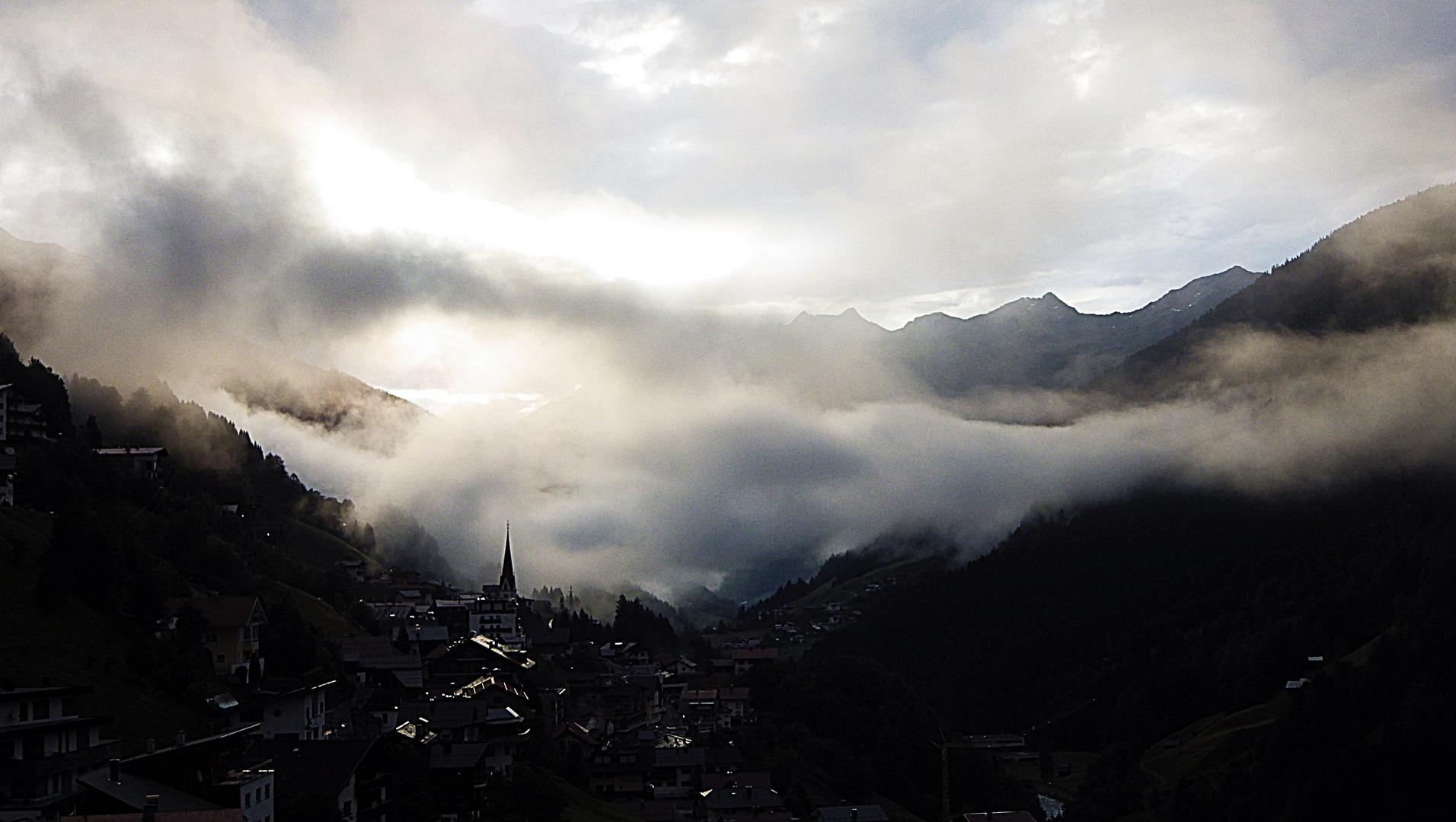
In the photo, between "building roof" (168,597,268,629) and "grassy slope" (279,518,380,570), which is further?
"grassy slope" (279,518,380,570)

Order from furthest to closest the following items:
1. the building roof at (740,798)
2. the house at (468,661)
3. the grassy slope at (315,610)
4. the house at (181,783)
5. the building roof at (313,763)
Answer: the house at (468,661) < the grassy slope at (315,610) < the building roof at (740,798) < the building roof at (313,763) < the house at (181,783)

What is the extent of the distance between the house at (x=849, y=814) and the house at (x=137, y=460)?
2593 inches

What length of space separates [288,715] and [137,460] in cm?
6194

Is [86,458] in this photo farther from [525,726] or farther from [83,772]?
[83,772]

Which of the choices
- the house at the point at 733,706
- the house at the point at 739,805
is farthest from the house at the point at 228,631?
the house at the point at 733,706

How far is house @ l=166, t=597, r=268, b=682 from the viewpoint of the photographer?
74500 millimetres

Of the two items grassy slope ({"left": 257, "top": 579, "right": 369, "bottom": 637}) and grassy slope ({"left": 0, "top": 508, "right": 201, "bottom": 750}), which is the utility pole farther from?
grassy slope ({"left": 0, "top": 508, "right": 201, "bottom": 750})

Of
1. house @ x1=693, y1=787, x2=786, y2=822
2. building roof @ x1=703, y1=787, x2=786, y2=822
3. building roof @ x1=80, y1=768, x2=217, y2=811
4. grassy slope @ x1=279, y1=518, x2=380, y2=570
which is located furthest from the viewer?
grassy slope @ x1=279, y1=518, x2=380, y2=570

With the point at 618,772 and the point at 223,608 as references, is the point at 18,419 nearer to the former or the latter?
the point at 223,608

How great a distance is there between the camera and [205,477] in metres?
144

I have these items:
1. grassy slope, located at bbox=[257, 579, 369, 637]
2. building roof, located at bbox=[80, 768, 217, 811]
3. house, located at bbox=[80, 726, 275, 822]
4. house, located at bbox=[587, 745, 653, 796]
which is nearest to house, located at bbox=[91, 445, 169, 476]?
grassy slope, located at bbox=[257, 579, 369, 637]

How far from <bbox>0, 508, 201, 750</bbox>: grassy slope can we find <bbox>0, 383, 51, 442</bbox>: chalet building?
31.7 meters

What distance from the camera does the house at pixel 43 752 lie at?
37812 mm

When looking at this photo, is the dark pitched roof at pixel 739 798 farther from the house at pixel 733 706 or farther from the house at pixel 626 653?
the house at pixel 626 653
